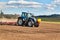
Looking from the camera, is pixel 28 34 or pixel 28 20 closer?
pixel 28 34

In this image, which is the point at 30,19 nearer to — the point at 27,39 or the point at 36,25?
the point at 36,25

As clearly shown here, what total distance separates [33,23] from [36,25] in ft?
1.43

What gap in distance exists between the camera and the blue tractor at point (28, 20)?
28.5 metres

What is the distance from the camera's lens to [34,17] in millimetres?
29266

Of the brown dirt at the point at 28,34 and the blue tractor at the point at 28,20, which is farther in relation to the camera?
the blue tractor at the point at 28,20

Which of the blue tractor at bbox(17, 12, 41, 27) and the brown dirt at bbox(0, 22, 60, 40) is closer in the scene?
the brown dirt at bbox(0, 22, 60, 40)

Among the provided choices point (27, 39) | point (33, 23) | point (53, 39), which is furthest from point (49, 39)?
point (33, 23)

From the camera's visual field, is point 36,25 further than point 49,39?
Yes

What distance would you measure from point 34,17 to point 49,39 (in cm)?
1414

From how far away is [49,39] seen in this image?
1523 centimetres

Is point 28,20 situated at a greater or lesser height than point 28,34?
lesser

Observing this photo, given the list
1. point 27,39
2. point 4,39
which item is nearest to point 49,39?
point 27,39

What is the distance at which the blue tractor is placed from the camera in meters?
28.5

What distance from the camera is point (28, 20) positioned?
28875mm
